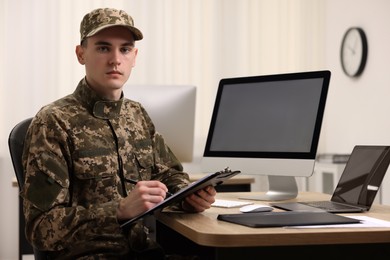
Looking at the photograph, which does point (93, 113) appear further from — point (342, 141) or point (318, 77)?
point (342, 141)

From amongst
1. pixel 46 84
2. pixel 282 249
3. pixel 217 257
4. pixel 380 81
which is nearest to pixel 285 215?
pixel 282 249

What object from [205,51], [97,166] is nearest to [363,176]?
[97,166]

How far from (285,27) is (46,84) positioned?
2.04m

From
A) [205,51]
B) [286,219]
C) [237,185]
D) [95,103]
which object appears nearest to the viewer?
[286,219]

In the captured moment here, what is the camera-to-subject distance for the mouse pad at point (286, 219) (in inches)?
57.9

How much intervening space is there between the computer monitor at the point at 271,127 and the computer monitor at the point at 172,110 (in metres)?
0.63

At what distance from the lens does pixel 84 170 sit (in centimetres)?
183

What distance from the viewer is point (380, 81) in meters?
4.60

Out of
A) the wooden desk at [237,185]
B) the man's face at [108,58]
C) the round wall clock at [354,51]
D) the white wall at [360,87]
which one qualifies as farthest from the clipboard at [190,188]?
the round wall clock at [354,51]

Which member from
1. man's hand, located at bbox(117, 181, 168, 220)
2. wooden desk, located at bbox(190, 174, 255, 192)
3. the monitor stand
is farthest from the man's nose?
wooden desk, located at bbox(190, 174, 255, 192)

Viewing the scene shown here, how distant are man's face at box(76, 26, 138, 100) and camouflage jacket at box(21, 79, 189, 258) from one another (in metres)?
0.04

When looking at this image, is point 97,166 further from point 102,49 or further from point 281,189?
point 281,189

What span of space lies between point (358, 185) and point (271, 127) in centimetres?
44

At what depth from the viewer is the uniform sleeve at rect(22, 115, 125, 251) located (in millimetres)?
1682
